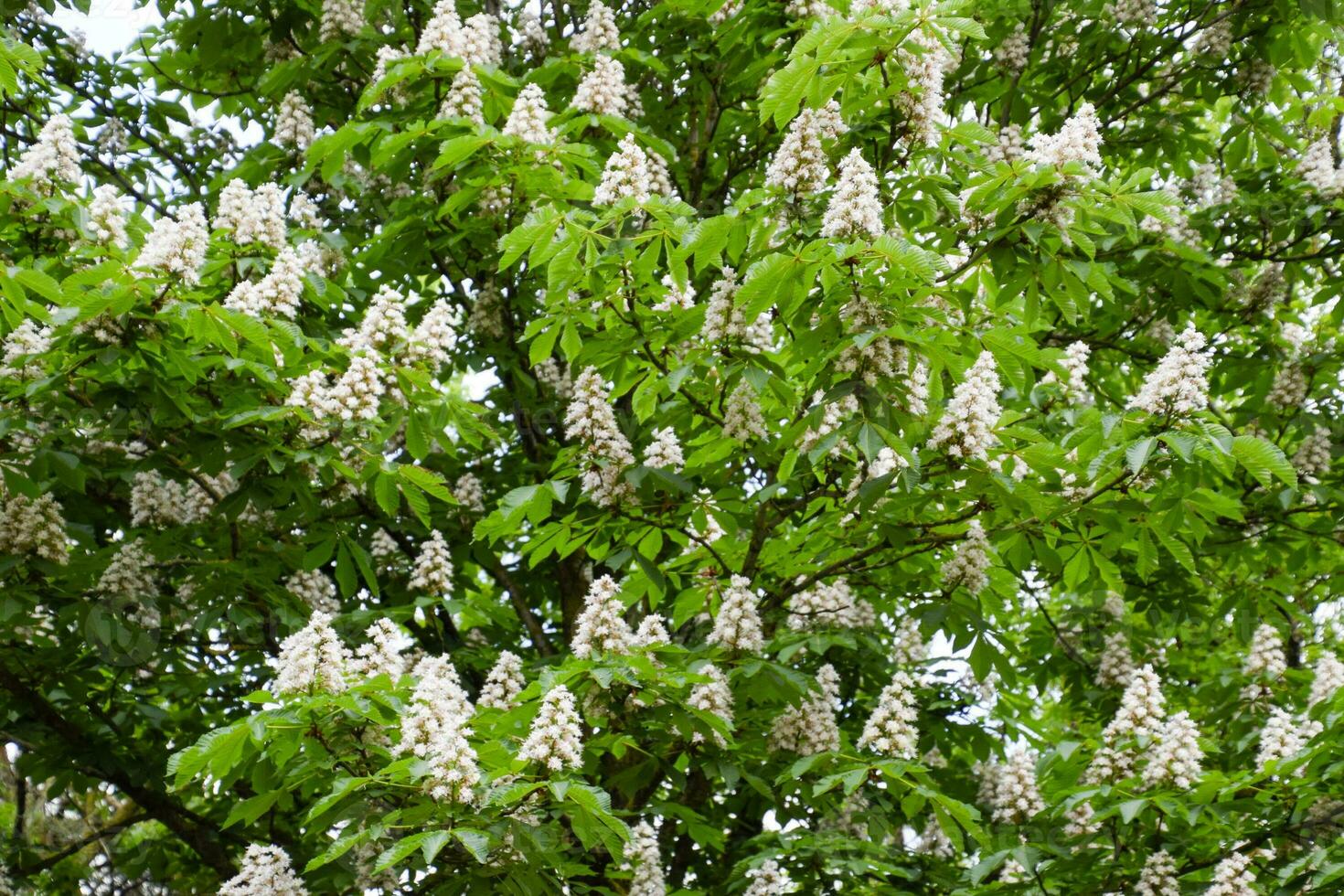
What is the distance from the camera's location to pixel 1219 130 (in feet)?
47.7

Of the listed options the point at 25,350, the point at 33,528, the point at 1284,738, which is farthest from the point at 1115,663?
the point at 25,350

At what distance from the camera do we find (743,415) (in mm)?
6383

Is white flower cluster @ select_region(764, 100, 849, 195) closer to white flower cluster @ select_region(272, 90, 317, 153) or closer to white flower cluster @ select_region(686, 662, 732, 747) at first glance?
white flower cluster @ select_region(686, 662, 732, 747)

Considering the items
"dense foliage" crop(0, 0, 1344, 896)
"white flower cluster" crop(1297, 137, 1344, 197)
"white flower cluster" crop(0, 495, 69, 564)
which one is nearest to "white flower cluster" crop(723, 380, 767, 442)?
"dense foliage" crop(0, 0, 1344, 896)

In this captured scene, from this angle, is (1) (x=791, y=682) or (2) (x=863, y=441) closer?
(2) (x=863, y=441)

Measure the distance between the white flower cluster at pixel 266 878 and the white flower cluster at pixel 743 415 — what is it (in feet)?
8.87

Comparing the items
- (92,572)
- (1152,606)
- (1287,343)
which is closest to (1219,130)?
(1287,343)

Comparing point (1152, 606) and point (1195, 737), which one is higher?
point (1152, 606)

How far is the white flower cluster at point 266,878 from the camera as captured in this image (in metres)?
5.77

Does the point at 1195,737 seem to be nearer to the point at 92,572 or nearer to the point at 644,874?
the point at 644,874

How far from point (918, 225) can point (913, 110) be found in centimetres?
71

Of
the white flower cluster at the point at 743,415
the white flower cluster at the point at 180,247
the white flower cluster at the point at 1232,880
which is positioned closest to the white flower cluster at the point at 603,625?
the white flower cluster at the point at 743,415

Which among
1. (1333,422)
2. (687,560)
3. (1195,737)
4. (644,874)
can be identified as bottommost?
(644,874)

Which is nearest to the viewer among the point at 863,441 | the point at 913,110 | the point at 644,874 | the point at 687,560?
the point at 863,441
